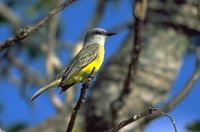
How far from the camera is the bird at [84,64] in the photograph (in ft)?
14.9

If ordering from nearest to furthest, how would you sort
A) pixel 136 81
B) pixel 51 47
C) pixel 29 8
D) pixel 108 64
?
pixel 136 81 → pixel 108 64 → pixel 51 47 → pixel 29 8

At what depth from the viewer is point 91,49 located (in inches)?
199

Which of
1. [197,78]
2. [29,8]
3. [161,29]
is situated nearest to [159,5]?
[161,29]

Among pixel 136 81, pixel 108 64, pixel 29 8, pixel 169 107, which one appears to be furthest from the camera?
pixel 29 8

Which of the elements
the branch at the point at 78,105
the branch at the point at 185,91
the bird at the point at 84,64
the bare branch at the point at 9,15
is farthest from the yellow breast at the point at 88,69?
the bare branch at the point at 9,15

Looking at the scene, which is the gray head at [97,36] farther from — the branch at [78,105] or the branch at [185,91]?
the branch at [78,105]

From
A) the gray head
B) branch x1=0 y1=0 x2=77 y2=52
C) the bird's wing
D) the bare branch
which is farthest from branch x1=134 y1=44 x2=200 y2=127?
the bare branch

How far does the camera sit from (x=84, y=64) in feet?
15.5

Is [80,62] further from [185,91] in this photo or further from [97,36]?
[185,91]

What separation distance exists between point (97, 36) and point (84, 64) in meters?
0.52

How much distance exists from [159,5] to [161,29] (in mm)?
271

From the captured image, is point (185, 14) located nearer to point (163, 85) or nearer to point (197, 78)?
point (163, 85)

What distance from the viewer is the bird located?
14.9 feet

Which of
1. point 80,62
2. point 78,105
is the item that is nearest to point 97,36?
point 80,62
